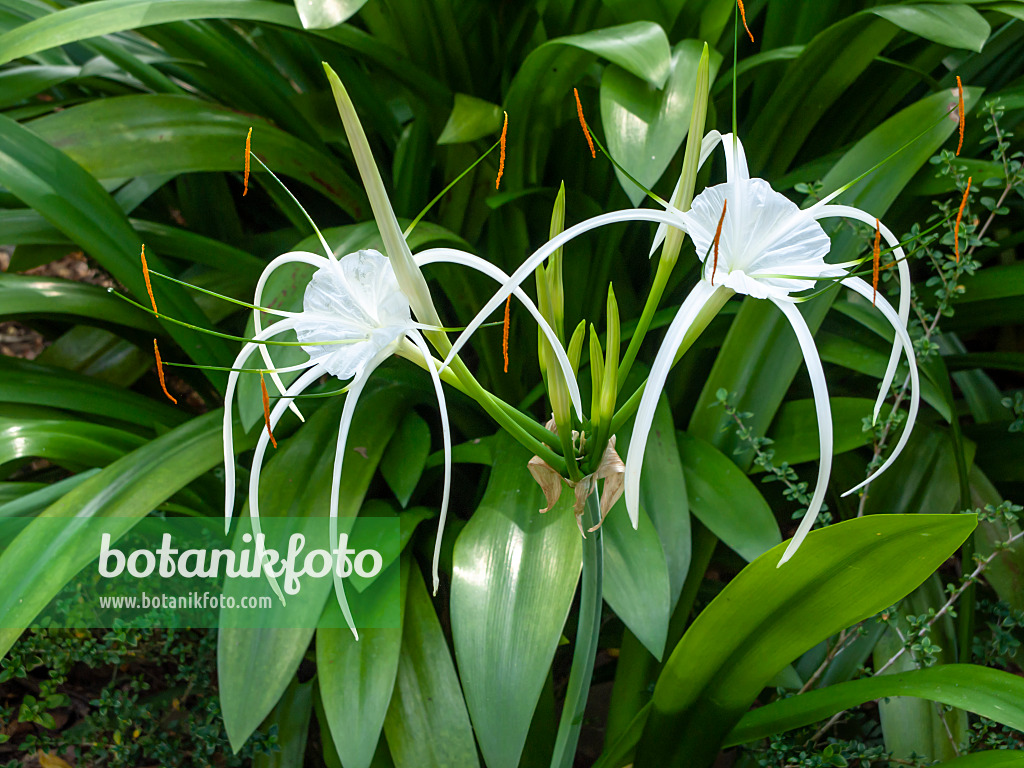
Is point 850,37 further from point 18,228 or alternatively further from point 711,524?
point 18,228

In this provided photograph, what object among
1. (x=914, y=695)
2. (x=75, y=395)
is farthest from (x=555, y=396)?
(x=75, y=395)

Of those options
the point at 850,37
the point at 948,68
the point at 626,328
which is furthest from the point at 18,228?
the point at 948,68

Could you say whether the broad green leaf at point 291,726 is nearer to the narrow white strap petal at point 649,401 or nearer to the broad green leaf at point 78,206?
the broad green leaf at point 78,206

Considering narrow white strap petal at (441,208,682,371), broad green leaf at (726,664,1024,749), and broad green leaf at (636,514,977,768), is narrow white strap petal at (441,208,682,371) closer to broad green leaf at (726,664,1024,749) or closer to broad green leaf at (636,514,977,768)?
broad green leaf at (636,514,977,768)

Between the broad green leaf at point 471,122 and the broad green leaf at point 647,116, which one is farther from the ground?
the broad green leaf at point 471,122

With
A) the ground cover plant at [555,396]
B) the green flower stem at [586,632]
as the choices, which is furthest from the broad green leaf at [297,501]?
the green flower stem at [586,632]

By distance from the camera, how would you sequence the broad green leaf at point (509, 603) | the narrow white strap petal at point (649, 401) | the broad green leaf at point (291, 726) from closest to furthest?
the narrow white strap petal at point (649, 401), the broad green leaf at point (509, 603), the broad green leaf at point (291, 726)
